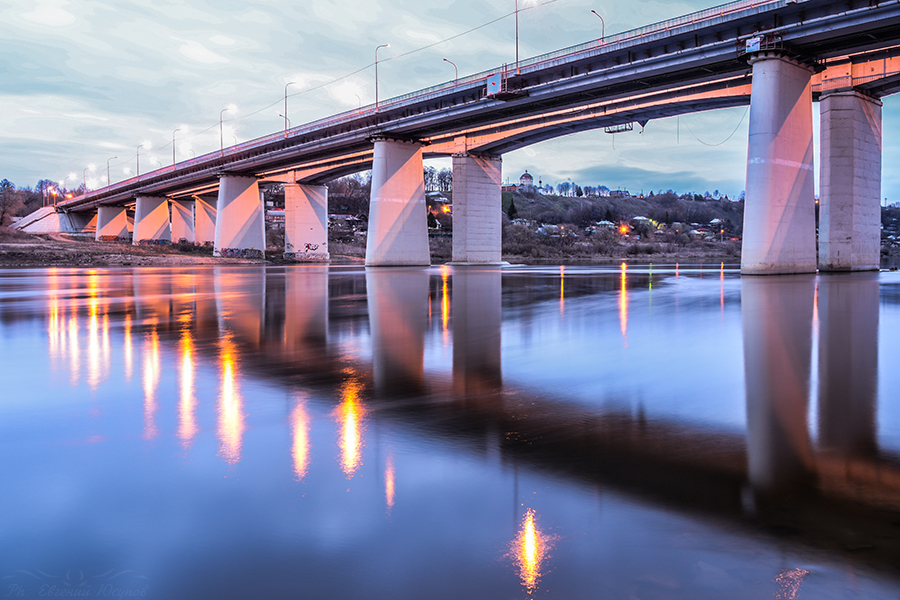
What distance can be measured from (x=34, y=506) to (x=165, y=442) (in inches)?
51.0

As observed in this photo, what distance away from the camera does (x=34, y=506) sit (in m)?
3.68

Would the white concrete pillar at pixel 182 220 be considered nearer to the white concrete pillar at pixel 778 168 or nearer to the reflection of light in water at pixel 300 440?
the white concrete pillar at pixel 778 168

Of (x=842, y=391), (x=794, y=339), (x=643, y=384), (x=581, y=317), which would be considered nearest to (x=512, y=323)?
(x=581, y=317)

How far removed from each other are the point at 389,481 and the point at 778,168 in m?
34.7

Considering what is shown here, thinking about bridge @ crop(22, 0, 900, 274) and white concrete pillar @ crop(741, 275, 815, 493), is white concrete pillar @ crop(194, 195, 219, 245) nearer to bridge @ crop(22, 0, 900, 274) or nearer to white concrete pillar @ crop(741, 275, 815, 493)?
bridge @ crop(22, 0, 900, 274)

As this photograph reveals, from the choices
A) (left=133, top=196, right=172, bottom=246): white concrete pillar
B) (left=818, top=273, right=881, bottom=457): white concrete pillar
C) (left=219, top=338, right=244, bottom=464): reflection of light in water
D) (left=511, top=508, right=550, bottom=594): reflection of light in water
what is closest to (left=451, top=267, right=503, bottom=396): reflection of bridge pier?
(left=219, top=338, right=244, bottom=464): reflection of light in water

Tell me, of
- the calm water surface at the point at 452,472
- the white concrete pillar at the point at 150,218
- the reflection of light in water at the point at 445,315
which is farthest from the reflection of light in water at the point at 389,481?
the white concrete pillar at the point at 150,218

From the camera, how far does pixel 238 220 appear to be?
83812 millimetres

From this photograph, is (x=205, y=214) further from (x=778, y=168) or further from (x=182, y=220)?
(x=778, y=168)

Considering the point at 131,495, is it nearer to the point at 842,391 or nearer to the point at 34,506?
the point at 34,506

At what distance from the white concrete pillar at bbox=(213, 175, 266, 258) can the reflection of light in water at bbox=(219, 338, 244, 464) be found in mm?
77061

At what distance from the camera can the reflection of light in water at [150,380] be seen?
17.9ft

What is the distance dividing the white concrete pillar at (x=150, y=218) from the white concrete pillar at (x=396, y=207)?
71.7 metres

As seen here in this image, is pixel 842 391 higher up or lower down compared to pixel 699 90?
lower down
